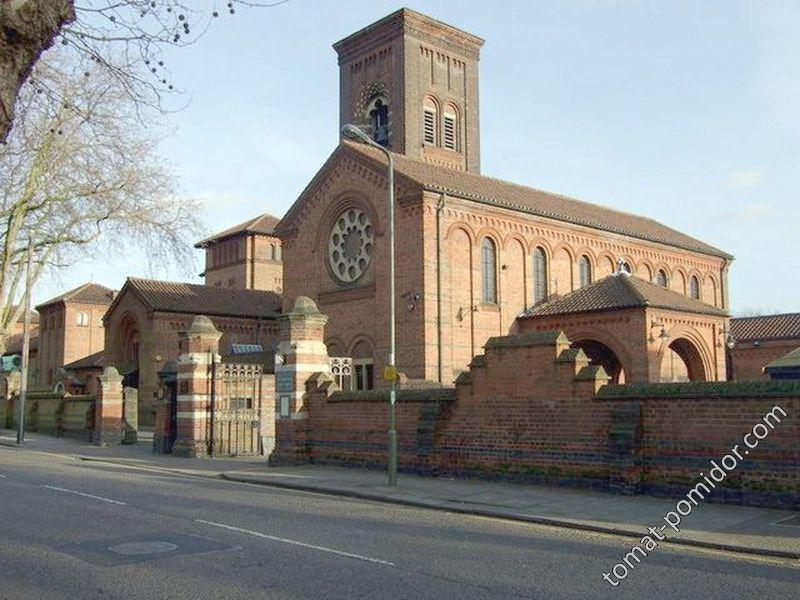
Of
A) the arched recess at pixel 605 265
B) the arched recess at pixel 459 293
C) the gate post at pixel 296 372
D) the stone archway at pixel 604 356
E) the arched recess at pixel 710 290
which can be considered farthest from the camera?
the arched recess at pixel 710 290

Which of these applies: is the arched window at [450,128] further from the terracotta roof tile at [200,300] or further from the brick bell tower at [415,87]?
the terracotta roof tile at [200,300]

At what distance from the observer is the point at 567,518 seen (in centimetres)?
1223

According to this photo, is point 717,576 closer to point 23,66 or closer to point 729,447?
point 729,447

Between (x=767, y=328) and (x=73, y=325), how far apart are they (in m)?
51.9

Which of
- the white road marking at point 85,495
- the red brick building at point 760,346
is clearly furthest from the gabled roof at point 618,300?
the white road marking at point 85,495

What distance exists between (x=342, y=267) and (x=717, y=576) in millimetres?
25770

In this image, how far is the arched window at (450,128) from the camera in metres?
Result: 41.2

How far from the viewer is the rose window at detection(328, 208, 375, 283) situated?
105ft

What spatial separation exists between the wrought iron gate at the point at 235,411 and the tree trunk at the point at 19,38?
69.0 ft

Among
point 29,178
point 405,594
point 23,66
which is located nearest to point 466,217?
point 29,178

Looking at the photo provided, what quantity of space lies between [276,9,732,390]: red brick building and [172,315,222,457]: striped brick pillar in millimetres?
6968

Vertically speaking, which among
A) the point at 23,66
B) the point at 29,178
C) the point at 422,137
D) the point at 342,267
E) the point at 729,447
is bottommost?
the point at 729,447

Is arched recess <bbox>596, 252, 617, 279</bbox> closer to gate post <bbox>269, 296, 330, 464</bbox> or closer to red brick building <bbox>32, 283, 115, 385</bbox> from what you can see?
gate post <bbox>269, 296, 330, 464</bbox>

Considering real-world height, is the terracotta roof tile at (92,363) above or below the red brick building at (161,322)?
below
